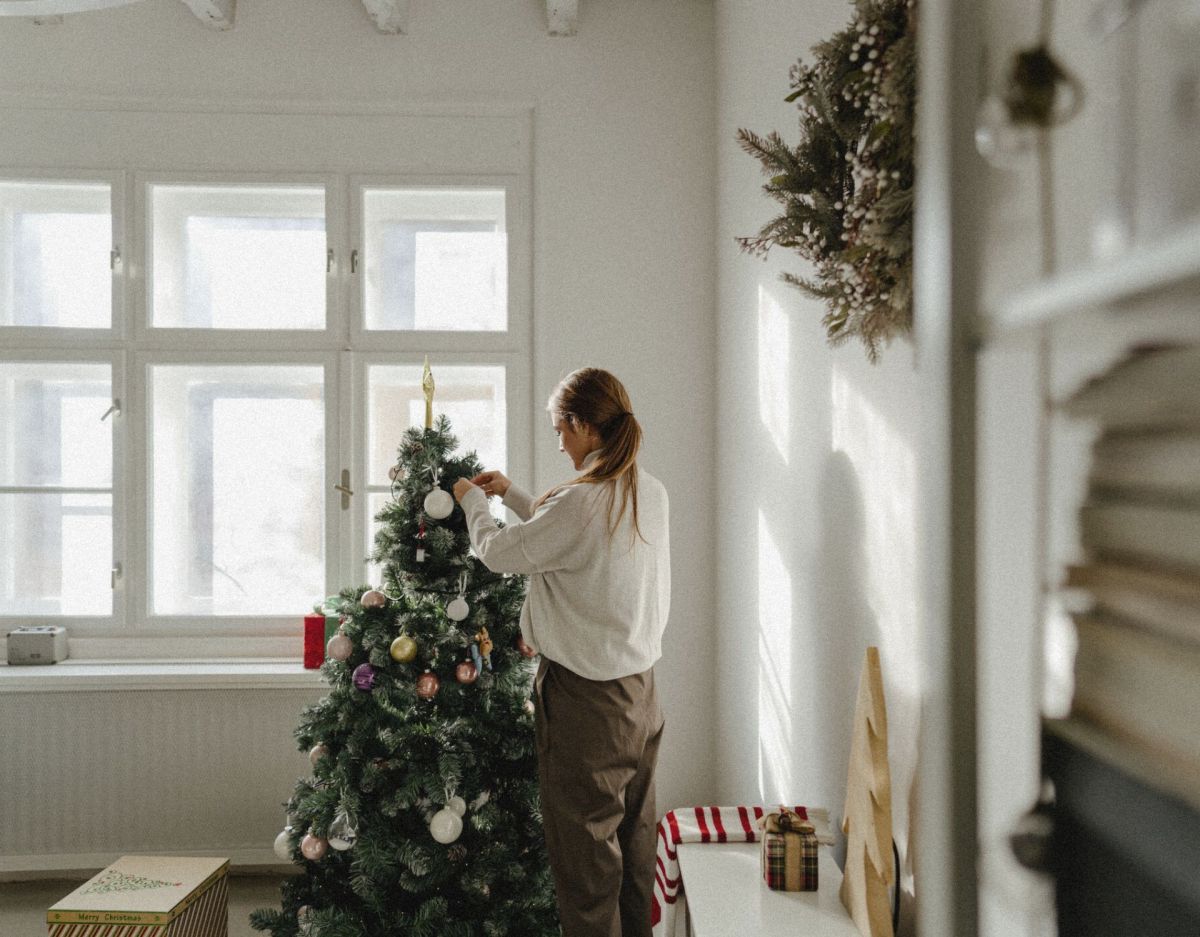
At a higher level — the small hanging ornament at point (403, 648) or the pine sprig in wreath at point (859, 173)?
the pine sprig in wreath at point (859, 173)

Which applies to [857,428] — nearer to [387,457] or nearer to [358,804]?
[358,804]

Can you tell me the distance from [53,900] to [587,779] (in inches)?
79.9

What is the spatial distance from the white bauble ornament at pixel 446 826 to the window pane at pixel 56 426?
188 cm

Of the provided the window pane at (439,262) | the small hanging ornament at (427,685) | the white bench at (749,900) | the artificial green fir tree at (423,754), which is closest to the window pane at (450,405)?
the window pane at (439,262)

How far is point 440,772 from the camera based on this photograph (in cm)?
207

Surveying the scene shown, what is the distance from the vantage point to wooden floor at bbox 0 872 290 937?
2545mm

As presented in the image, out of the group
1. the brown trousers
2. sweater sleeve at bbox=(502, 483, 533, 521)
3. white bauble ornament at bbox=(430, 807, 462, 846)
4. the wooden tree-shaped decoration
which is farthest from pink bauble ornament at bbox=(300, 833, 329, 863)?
the wooden tree-shaped decoration

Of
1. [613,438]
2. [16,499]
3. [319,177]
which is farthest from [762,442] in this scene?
[16,499]

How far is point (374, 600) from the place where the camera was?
215 cm

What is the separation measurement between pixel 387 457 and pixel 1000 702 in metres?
2.76

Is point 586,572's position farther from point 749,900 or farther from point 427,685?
point 749,900

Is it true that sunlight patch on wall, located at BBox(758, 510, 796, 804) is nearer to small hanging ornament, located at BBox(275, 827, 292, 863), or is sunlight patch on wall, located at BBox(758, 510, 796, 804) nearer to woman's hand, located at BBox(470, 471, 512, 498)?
woman's hand, located at BBox(470, 471, 512, 498)

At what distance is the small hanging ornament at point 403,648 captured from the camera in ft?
6.86

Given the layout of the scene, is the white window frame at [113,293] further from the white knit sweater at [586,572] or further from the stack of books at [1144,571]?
the stack of books at [1144,571]
